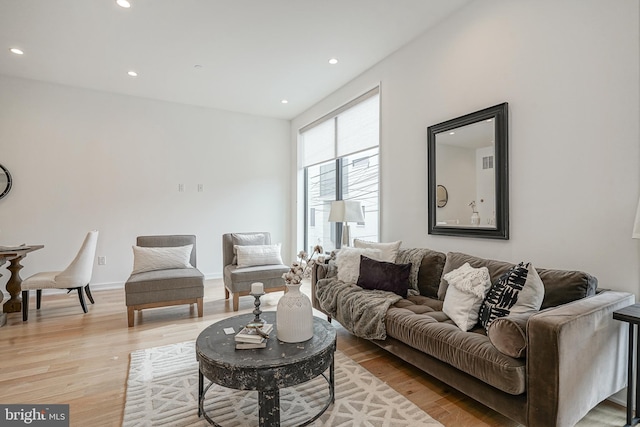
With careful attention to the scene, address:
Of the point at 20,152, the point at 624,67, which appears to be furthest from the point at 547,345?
the point at 20,152

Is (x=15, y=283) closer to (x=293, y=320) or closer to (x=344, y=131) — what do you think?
(x=293, y=320)

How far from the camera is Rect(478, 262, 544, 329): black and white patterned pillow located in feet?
6.11

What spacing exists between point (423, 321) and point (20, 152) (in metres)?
5.42

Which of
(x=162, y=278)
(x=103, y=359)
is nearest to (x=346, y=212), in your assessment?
(x=162, y=278)

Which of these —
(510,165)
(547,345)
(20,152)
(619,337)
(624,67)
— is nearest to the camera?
(547,345)

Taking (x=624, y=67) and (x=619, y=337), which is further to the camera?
(x=624, y=67)

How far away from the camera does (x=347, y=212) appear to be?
3791 mm

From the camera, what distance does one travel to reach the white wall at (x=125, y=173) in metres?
4.36

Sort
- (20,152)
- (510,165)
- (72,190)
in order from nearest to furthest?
(510,165) → (20,152) → (72,190)

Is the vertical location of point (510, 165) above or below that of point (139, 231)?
above

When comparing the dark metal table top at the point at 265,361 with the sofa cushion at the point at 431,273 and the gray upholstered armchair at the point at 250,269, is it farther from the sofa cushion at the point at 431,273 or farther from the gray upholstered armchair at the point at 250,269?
the gray upholstered armchair at the point at 250,269

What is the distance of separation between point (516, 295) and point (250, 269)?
279cm

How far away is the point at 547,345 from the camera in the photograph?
56.9 inches

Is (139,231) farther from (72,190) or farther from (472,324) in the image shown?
(472,324)
